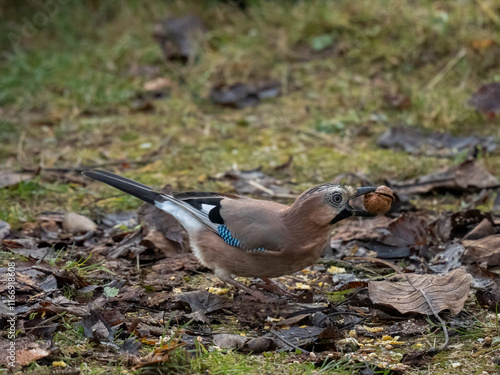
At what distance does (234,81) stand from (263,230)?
4.02m

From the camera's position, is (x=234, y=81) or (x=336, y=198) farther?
(x=234, y=81)

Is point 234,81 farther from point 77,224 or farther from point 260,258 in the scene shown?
point 260,258

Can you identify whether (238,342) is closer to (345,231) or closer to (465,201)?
(345,231)

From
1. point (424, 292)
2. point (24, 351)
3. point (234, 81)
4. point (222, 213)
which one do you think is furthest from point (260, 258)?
point (234, 81)

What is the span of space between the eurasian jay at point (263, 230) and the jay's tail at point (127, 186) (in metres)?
0.20

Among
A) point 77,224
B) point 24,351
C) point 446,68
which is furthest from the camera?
point 446,68

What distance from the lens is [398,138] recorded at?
635 centimetres

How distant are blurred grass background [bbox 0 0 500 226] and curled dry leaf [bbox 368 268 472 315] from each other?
2.03 metres

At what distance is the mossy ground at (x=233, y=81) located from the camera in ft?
19.9

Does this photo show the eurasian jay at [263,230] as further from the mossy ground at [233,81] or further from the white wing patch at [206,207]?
the mossy ground at [233,81]

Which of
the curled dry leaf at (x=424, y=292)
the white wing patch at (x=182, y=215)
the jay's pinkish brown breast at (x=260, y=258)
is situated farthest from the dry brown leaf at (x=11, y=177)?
the curled dry leaf at (x=424, y=292)

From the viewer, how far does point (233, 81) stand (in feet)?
25.1

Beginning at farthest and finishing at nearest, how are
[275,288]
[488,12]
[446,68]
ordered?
[488,12] < [446,68] < [275,288]

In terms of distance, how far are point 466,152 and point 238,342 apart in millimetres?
3304
